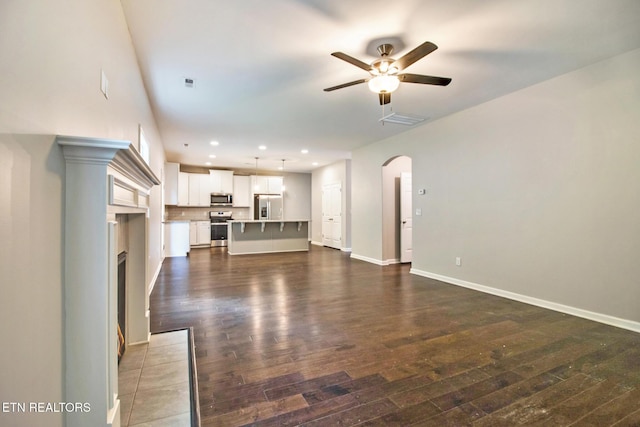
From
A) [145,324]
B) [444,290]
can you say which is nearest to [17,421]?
[145,324]

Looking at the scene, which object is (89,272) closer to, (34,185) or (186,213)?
(34,185)

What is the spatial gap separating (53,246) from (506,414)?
7.58ft

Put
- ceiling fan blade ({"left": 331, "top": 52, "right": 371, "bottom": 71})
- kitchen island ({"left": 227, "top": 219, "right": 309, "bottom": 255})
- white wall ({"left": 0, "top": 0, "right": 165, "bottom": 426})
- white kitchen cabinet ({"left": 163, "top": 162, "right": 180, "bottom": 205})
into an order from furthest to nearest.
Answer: white kitchen cabinet ({"left": 163, "top": 162, "right": 180, "bottom": 205}) → kitchen island ({"left": 227, "top": 219, "right": 309, "bottom": 255}) → ceiling fan blade ({"left": 331, "top": 52, "right": 371, "bottom": 71}) → white wall ({"left": 0, "top": 0, "right": 165, "bottom": 426})

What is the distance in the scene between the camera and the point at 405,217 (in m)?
6.38

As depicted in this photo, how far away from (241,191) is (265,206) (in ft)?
3.12

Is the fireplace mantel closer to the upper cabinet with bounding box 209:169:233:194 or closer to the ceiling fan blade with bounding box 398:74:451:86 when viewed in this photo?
the ceiling fan blade with bounding box 398:74:451:86

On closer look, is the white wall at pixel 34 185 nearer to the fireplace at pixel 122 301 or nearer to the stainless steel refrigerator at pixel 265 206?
the fireplace at pixel 122 301

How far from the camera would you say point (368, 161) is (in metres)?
6.59

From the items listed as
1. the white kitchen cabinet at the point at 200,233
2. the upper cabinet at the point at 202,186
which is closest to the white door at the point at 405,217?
the upper cabinet at the point at 202,186

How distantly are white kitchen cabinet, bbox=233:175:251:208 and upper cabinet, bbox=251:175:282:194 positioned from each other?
0.84 ft

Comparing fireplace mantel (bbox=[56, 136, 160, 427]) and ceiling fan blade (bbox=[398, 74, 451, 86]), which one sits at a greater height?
ceiling fan blade (bbox=[398, 74, 451, 86])

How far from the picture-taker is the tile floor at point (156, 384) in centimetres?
159

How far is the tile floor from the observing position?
159 centimetres

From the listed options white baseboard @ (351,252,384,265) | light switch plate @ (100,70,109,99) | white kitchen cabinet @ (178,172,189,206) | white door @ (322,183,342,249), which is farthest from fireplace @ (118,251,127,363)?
white kitchen cabinet @ (178,172,189,206)
